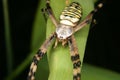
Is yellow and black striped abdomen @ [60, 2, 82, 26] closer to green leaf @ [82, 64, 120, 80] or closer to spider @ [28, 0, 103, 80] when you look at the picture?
spider @ [28, 0, 103, 80]

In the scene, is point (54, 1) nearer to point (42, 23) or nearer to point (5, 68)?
point (42, 23)

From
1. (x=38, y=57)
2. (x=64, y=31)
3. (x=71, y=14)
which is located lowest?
(x=38, y=57)

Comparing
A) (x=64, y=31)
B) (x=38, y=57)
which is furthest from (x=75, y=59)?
(x=38, y=57)

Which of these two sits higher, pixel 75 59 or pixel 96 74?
pixel 75 59

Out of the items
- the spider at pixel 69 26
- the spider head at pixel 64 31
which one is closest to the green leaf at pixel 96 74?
the spider at pixel 69 26

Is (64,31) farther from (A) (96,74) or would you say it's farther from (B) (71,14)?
(A) (96,74)

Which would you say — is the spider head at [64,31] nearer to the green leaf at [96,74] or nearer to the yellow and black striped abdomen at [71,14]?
the yellow and black striped abdomen at [71,14]

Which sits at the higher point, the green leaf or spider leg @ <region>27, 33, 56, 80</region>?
spider leg @ <region>27, 33, 56, 80</region>

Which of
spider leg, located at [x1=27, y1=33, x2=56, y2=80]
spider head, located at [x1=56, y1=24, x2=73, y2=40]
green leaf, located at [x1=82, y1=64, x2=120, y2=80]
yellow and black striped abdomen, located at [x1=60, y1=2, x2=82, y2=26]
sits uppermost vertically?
yellow and black striped abdomen, located at [x1=60, y1=2, x2=82, y2=26]

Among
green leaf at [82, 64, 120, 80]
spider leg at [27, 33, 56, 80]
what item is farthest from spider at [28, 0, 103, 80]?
green leaf at [82, 64, 120, 80]
